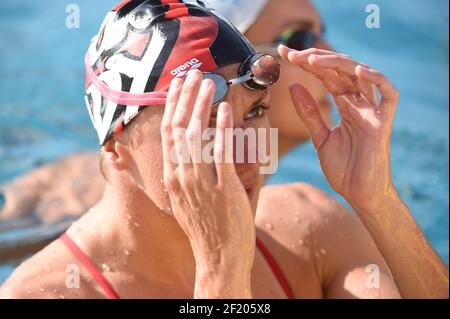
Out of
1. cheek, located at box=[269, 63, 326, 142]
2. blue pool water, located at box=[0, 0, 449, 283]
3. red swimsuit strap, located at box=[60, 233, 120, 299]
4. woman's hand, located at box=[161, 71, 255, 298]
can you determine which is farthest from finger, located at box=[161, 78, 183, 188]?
blue pool water, located at box=[0, 0, 449, 283]

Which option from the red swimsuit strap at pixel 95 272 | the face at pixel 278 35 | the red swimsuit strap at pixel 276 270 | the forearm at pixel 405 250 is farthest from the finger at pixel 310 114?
the face at pixel 278 35

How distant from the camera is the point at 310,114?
276cm

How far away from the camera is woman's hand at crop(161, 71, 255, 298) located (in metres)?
2.08

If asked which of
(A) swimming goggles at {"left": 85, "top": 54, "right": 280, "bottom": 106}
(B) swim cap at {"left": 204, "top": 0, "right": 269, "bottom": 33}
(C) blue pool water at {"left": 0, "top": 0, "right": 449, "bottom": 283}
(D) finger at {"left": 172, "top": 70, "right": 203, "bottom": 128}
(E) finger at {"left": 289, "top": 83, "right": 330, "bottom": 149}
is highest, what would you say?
(D) finger at {"left": 172, "top": 70, "right": 203, "bottom": 128}

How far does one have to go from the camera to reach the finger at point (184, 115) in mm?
2092

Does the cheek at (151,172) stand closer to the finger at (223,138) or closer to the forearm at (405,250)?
the finger at (223,138)

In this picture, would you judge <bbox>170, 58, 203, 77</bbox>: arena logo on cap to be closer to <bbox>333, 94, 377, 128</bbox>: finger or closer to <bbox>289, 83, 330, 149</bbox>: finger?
<bbox>289, 83, 330, 149</bbox>: finger

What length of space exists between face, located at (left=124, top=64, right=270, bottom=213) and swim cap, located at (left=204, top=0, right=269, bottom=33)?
4.71 feet

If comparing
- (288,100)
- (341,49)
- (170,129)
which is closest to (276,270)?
(170,129)

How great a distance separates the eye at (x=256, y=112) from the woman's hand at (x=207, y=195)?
0.37m

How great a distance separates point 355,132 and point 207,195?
72 centimetres

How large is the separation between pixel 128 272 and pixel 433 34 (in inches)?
256

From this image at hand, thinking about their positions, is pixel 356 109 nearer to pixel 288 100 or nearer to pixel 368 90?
pixel 368 90
